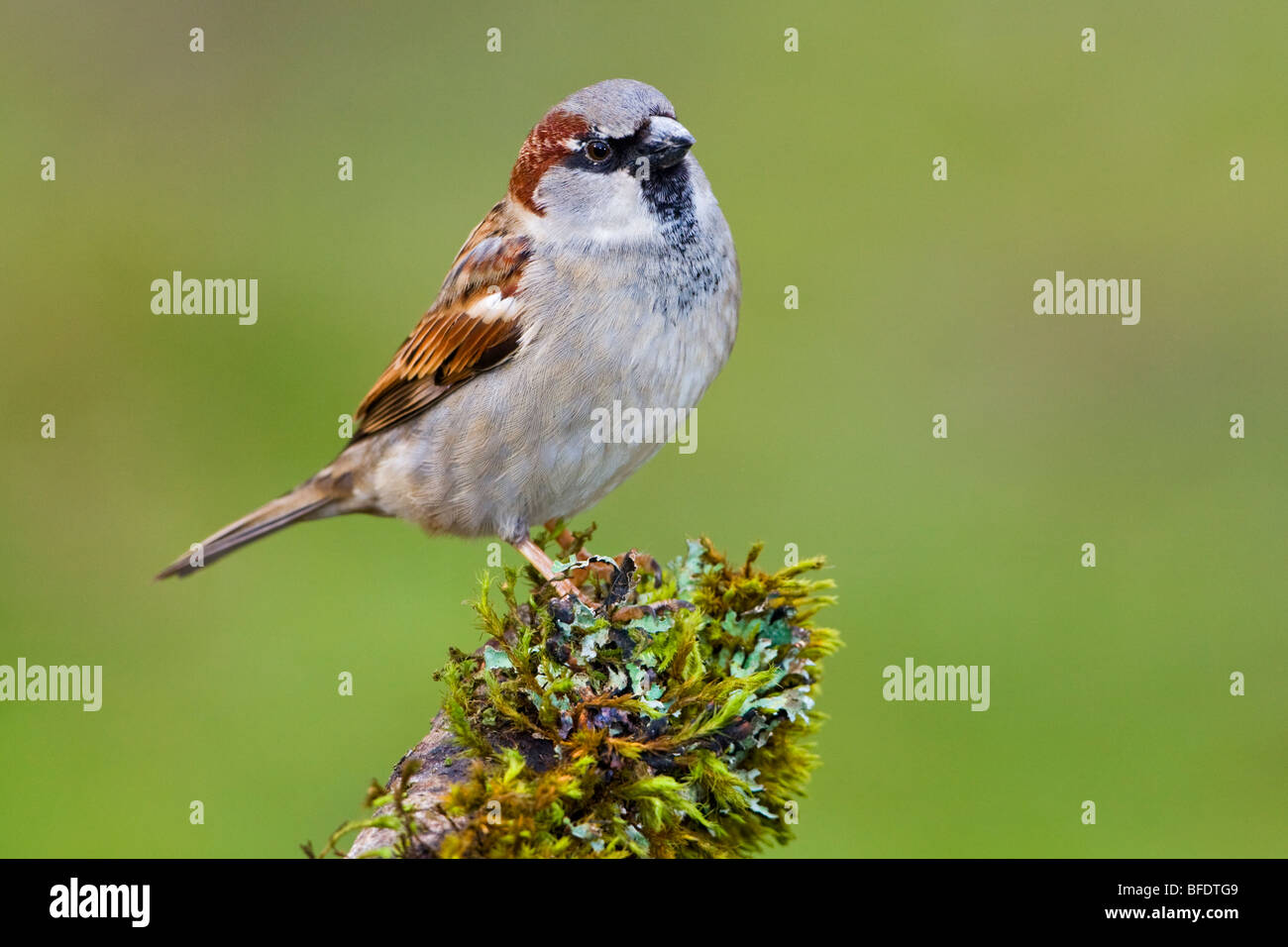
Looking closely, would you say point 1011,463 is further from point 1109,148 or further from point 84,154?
point 84,154

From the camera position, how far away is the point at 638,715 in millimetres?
3264

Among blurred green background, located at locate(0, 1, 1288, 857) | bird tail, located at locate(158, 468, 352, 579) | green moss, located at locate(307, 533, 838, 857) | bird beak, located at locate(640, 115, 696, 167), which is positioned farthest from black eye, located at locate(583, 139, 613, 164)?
blurred green background, located at locate(0, 1, 1288, 857)

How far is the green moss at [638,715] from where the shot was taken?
2957 millimetres

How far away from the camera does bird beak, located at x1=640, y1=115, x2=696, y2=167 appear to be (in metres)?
4.21

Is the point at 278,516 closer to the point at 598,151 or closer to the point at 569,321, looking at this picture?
the point at 569,321

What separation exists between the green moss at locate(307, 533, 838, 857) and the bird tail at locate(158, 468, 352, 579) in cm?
148

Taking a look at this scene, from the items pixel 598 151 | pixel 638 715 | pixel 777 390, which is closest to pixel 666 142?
pixel 598 151

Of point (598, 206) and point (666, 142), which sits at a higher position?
point (666, 142)

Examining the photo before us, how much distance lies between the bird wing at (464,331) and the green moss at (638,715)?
1064mm

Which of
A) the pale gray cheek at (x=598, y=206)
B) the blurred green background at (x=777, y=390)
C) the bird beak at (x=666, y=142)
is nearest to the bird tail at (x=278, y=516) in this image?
the pale gray cheek at (x=598, y=206)

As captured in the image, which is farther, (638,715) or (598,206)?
(598,206)

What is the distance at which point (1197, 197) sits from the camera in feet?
30.5

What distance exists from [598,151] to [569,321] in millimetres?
519

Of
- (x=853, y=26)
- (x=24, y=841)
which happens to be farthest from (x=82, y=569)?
(x=853, y=26)
